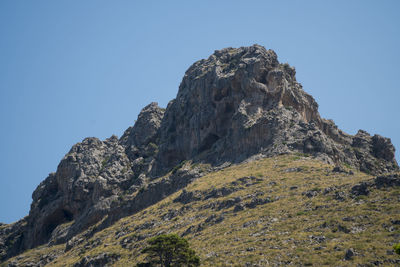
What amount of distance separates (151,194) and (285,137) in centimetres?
3179

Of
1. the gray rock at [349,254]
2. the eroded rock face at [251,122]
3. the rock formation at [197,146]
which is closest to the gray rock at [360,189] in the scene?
the gray rock at [349,254]

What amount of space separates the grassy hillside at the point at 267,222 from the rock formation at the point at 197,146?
7288 mm

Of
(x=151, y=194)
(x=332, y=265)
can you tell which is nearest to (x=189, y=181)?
(x=151, y=194)

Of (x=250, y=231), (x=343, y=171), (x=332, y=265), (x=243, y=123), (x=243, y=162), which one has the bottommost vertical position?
(x=332, y=265)

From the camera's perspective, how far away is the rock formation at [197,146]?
105 meters

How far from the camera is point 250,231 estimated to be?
211 ft

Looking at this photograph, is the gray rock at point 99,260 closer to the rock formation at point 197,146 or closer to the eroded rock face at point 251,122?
the rock formation at point 197,146

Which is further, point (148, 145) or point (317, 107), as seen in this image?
point (148, 145)

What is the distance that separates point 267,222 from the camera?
→ 65.4m

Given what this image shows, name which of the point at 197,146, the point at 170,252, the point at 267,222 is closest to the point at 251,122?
the point at 197,146

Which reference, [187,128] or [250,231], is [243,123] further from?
[250,231]

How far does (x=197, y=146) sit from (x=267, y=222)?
57399mm

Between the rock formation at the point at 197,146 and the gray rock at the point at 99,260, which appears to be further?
the rock formation at the point at 197,146

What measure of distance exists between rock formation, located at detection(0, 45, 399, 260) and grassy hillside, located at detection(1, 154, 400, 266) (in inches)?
287
